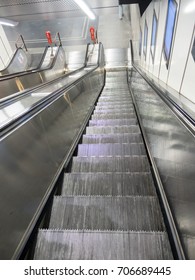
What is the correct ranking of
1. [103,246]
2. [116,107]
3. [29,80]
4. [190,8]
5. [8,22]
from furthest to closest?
[8,22], [29,80], [116,107], [190,8], [103,246]

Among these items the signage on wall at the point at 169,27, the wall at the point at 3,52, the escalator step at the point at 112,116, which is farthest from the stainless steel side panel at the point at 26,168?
the wall at the point at 3,52

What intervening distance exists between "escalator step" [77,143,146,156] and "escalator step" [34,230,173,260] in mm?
1281

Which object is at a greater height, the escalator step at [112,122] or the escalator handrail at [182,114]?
the escalator handrail at [182,114]

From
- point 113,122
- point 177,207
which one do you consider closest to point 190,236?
point 177,207

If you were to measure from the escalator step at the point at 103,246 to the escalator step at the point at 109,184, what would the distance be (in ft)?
1.71

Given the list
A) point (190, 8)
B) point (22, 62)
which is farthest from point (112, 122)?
point (22, 62)

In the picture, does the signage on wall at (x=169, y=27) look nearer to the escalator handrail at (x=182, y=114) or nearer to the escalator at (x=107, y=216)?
the escalator handrail at (x=182, y=114)

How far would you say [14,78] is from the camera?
463 cm

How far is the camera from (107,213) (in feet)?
4.71

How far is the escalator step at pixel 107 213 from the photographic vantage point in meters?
Answer: 1.37

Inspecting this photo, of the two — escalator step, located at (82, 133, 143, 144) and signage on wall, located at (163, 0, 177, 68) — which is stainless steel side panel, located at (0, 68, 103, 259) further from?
signage on wall, located at (163, 0, 177, 68)

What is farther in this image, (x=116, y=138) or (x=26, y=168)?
(x=116, y=138)

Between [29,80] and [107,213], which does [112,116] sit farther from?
[29,80]

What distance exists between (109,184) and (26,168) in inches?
33.9
